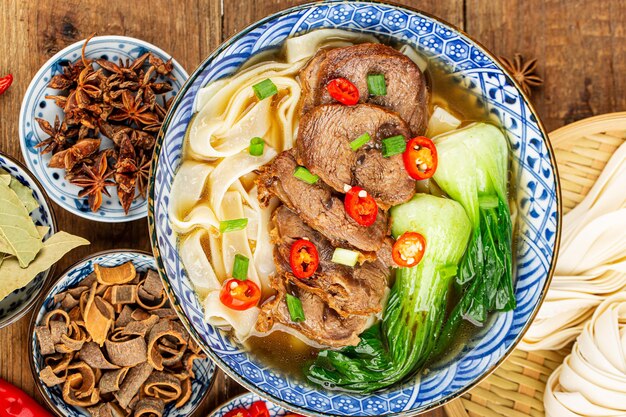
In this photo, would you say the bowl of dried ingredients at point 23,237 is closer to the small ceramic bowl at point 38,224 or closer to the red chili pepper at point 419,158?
the small ceramic bowl at point 38,224

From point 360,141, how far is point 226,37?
1293 mm

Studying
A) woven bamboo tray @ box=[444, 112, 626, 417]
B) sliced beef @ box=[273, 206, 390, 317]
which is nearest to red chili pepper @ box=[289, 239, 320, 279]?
sliced beef @ box=[273, 206, 390, 317]

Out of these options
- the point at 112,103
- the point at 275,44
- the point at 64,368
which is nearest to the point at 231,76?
the point at 275,44

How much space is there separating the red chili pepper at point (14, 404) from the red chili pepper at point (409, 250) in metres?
2.44

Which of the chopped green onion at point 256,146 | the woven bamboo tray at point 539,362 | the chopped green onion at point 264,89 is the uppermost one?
the chopped green onion at point 264,89

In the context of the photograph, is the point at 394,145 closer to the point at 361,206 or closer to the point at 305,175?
the point at 361,206

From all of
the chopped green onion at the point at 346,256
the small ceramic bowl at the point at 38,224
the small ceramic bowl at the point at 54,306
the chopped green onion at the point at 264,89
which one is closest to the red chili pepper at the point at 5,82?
the small ceramic bowl at the point at 38,224

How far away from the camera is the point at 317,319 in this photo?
3541 millimetres

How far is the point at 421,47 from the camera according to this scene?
354 centimetres

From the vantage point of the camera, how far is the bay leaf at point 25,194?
3715 mm

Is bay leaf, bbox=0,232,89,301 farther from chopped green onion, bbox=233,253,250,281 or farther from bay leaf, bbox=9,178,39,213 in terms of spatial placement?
chopped green onion, bbox=233,253,250,281

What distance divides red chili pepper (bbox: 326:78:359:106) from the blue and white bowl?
100cm

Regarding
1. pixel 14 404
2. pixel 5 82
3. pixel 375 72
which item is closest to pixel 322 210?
pixel 375 72

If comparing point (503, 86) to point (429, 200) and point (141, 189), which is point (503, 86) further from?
point (141, 189)
